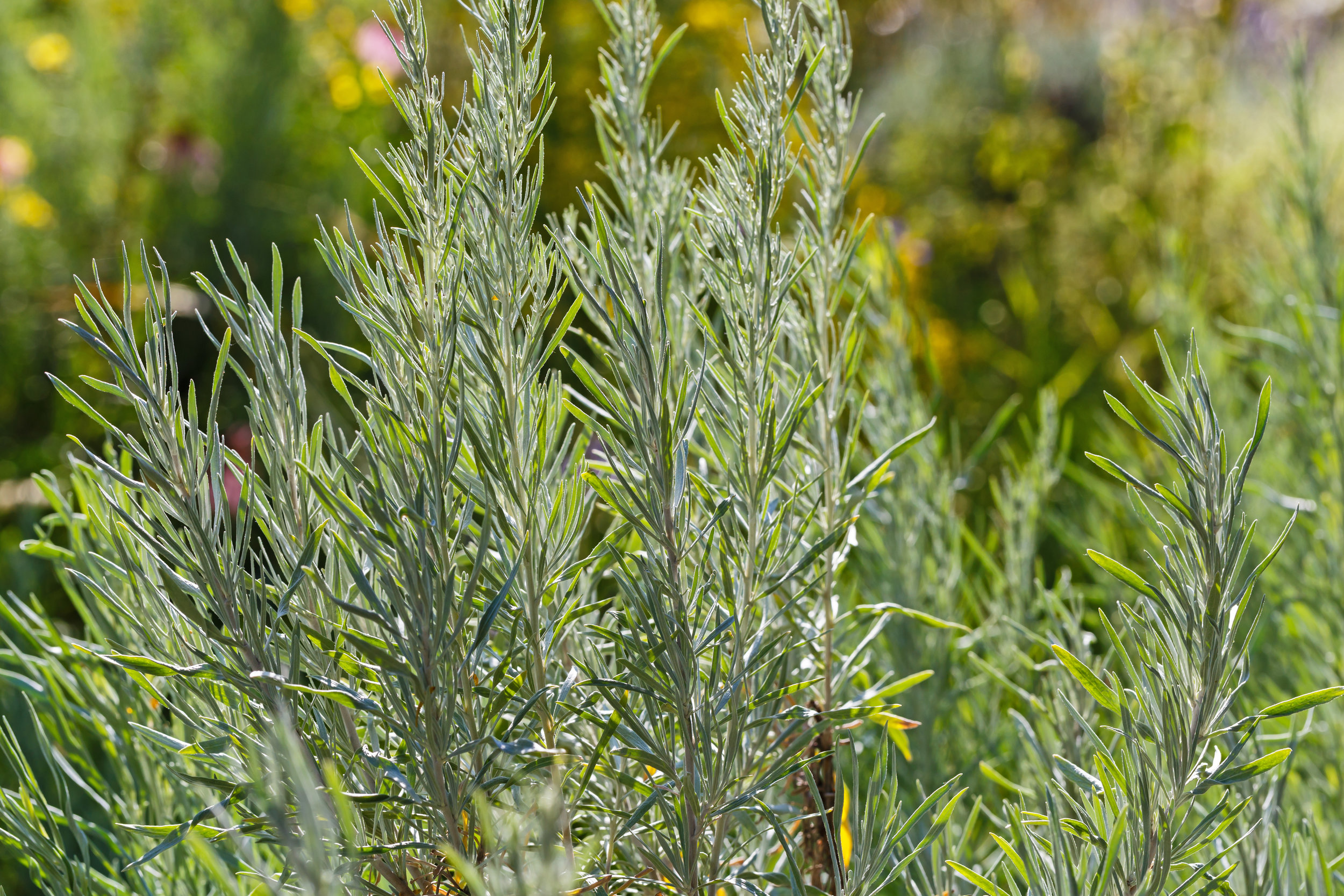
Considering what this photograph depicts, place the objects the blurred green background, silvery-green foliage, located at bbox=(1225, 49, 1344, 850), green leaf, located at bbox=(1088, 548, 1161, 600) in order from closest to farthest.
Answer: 1. green leaf, located at bbox=(1088, 548, 1161, 600)
2. silvery-green foliage, located at bbox=(1225, 49, 1344, 850)
3. the blurred green background

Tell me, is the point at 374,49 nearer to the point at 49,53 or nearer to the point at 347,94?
the point at 347,94

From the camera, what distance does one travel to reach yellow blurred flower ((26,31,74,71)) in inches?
86.0

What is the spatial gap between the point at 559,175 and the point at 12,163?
1011 mm

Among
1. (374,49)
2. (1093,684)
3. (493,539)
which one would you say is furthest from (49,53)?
(1093,684)

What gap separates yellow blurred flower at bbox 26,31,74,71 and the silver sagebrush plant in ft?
7.97

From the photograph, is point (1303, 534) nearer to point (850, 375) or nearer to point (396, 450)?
point (850, 375)

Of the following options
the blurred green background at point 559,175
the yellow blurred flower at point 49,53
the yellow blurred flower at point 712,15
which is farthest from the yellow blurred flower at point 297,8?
the yellow blurred flower at point 712,15

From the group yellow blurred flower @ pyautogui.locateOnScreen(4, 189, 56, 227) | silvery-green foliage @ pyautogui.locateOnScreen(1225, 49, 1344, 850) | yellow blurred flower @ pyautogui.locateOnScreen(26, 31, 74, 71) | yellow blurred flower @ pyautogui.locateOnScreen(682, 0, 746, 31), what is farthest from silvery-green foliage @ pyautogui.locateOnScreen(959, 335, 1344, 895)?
yellow blurred flower @ pyautogui.locateOnScreen(26, 31, 74, 71)

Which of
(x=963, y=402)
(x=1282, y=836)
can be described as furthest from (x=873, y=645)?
(x=963, y=402)

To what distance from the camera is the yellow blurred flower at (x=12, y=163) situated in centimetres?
182

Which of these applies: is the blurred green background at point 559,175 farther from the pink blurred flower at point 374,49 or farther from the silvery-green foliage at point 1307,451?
the silvery-green foliage at point 1307,451

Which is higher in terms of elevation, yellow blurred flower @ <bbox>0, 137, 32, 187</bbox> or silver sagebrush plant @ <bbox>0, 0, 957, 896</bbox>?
yellow blurred flower @ <bbox>0, 137, 32, 187</bbox>

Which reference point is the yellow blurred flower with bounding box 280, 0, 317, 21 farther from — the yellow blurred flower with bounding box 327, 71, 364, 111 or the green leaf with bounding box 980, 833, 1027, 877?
the green leaf with bounding box 980, 833, 1027, 877

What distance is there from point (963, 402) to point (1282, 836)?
1.73 m
